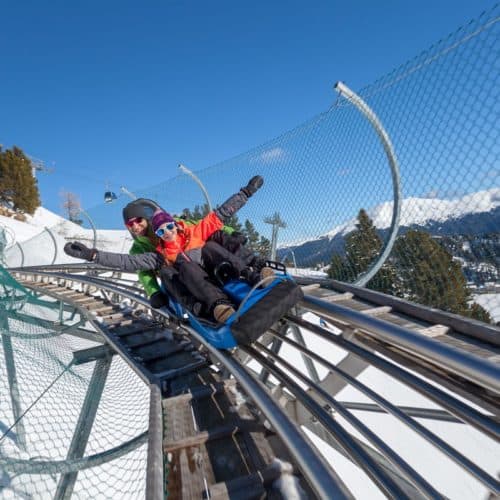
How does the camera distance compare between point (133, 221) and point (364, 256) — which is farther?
Answer: point (364, 256)

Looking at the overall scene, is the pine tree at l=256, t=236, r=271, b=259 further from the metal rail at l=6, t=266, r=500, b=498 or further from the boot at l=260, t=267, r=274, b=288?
the metal rail at l=6, t=266, r=500, b=498

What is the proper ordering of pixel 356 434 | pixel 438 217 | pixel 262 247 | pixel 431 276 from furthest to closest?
1. pixel 262 247
2. pixel 356 434
3. pixel 431 276
4. pixel 438 217

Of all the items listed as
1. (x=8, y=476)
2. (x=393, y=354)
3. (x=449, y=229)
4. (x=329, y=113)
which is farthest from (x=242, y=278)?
(x=329, y=113)

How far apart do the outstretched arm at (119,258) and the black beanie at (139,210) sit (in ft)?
1.34

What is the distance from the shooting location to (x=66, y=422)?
8.64 ft

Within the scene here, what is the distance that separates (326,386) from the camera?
193 cm

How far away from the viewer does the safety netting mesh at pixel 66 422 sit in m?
1.96

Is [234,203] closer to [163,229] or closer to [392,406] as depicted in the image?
[163,229]

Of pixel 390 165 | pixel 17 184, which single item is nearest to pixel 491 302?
pixel 390 165

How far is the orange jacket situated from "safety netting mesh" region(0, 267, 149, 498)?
3.64 feet

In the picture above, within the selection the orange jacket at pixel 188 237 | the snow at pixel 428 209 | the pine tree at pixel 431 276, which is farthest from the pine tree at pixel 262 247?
the pine tree at pixel 431 276

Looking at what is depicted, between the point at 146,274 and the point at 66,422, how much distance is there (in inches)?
53.1

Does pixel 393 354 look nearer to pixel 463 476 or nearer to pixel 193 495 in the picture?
pixel 193 495

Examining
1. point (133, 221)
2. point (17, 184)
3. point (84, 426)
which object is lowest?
point (84, 426)
